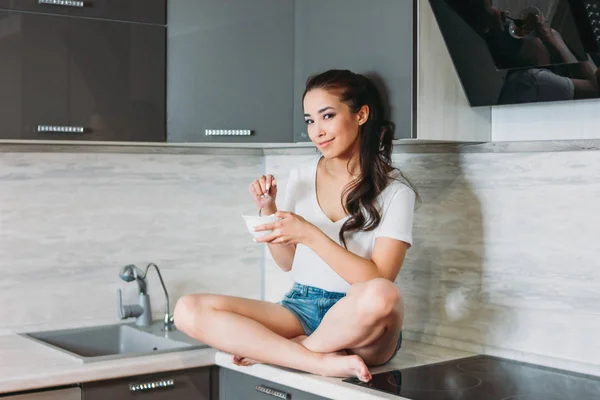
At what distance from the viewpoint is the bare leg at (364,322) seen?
2033mm

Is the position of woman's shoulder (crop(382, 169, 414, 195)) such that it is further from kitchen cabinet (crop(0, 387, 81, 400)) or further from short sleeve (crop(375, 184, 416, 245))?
kitchen cabinet (crop(0, 387, 81, 400))

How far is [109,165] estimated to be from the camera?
288cm

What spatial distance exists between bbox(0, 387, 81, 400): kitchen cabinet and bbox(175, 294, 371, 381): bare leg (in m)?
0.30

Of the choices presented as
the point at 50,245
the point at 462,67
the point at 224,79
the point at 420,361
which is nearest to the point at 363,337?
Result: the point at 420,361

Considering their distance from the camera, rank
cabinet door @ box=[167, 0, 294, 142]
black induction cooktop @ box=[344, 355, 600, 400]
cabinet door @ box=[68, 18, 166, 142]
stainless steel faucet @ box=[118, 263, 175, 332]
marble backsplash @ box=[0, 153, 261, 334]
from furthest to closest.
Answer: stainless steel faucet @ box=[118, 263, 175, 332] → marble backsplash @ box=[0, 153, 261, 334] → cabinet door @ box=[167, 0, 294, 142] → cabinet door @ box=[68, 18, 166, 142] → black induction cooktop @ box=[344, 355, 600, 400]

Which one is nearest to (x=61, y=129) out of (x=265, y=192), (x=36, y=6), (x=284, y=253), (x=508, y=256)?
(x=36, y=6)

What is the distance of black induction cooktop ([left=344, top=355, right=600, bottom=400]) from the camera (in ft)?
6.64

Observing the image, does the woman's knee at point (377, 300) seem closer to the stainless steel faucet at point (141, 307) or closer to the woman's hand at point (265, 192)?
the woman's hand at point (265, 192)

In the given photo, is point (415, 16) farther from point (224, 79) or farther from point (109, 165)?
point (109, 165)

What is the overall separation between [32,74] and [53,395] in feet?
2.76

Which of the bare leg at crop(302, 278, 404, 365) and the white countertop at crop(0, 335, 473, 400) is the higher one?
the bare leg at crop(302, 278, 404, 365)

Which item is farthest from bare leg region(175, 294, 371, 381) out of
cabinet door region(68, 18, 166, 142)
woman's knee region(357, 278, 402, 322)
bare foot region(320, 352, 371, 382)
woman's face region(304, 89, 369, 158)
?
cabinet door region(68, 18, 166, 142)

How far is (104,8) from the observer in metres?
2.51

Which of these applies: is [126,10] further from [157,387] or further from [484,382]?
[484,382]
